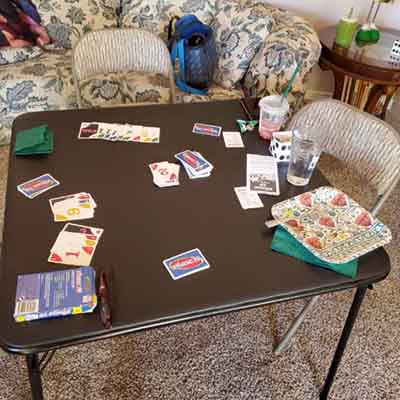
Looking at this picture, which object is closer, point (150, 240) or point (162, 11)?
point (150, 240)

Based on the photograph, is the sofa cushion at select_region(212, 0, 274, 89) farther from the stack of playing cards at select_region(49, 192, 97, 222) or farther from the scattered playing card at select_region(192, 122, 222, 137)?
the stack of playing cards at select_region(49, 192, 97, 222)

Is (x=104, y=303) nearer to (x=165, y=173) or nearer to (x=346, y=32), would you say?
(x=165, y=173)

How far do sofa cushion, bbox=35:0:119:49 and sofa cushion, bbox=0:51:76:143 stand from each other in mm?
290

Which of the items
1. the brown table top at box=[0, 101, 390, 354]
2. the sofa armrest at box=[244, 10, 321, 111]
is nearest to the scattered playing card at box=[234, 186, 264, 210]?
the brown table top at box=[0, 101, 390, 354]

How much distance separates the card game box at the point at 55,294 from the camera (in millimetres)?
902

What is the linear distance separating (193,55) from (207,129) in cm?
103

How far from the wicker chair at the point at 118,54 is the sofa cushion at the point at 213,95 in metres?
0.37

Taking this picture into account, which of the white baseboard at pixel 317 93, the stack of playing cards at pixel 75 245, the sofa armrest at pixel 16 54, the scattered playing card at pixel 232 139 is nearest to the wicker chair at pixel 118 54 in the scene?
the scattered playing card at pixel 232 139

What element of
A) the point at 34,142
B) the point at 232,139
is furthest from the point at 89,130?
the point at 232,139

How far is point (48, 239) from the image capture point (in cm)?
109

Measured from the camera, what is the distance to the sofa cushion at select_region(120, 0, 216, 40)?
2.70m

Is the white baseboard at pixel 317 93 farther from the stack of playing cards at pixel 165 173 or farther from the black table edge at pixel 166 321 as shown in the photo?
the black table edge at pixel 166 321

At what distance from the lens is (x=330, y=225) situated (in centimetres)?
117

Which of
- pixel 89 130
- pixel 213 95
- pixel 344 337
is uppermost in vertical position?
pixel 89 130
